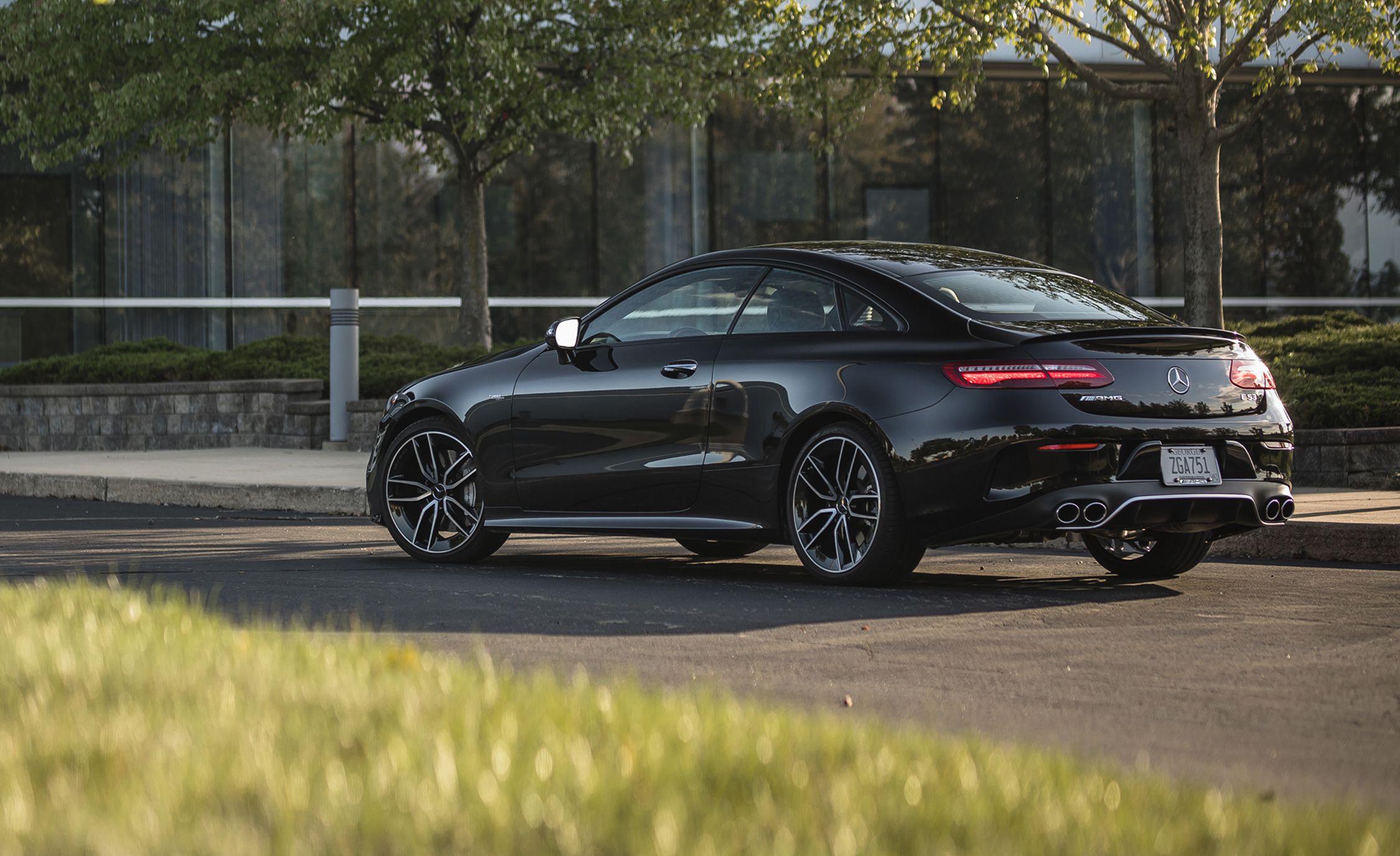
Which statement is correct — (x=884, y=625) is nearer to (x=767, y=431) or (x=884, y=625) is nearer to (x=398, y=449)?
(x=767, y=431)

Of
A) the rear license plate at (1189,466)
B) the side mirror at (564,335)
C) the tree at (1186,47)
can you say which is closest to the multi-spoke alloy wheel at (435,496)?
the side mirror at (564,335)

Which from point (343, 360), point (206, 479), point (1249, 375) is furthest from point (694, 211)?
point (1249, 375)

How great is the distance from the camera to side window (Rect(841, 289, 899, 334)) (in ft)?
25.0

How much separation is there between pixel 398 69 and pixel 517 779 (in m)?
15.4

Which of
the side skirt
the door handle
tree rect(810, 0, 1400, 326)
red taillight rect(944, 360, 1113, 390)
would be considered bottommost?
the side skirt

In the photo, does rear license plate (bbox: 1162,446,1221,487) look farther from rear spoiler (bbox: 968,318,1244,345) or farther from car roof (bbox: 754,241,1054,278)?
car roof (bbox: 754,241,1054,278)

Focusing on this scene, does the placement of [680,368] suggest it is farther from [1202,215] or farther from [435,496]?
[1202,215]

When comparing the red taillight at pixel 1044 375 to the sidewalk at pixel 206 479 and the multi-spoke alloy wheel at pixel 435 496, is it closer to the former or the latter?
the multi-spoke alloy wheel at pixel 435 496

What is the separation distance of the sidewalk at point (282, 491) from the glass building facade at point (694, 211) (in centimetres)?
584

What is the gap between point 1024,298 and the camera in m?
7.79

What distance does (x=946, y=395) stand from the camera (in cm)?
718

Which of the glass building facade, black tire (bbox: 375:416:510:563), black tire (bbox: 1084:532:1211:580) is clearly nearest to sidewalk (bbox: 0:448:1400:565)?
black tire (bbox: 1084:532:1211:580)

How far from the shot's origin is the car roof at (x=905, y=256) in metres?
7.99

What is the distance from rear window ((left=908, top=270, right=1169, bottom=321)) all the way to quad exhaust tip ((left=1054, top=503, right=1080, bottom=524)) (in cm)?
91
